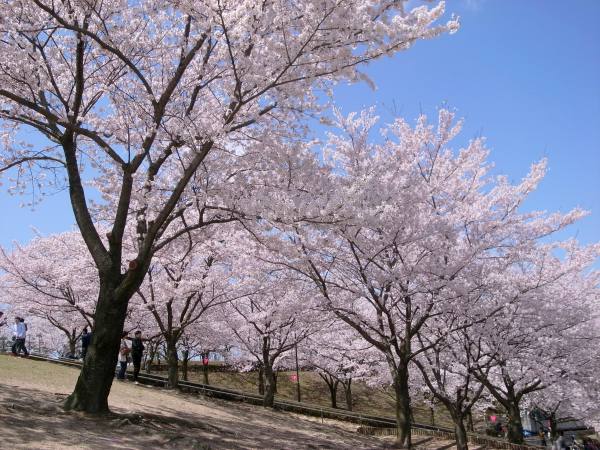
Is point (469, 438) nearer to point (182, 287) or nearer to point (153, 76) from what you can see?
point (182, 287)

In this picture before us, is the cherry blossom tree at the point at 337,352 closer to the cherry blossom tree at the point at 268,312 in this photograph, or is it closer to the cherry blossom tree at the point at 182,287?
the cherry blossom tree at the point at 268,312

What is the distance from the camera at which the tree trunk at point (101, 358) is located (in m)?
7.28

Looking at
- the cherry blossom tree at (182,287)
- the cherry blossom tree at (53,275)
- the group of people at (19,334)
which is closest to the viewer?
the cherry blossom tree at (182,287)

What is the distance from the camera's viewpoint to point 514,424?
17.6 meters

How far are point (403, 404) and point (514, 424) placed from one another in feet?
32.3

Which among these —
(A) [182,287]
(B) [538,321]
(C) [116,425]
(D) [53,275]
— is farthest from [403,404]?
(D) [53,275]

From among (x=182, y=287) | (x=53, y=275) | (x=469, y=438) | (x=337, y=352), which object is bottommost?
(x=469, y=438)

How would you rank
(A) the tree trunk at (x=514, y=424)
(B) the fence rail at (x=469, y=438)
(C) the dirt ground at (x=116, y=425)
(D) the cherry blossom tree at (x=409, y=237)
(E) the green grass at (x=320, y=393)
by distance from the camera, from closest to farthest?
(C) the dirt ground at (x=116, y=425), (D) the cherry blossom tree at (x=409, y=237), (B) the fence rail at (x=469, y=438), (A) the tree trunk at (x=514, y=424), (E) the green grass at (x=320, y=393)

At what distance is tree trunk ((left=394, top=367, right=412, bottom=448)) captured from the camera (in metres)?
10.3

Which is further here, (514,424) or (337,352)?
(337,352)

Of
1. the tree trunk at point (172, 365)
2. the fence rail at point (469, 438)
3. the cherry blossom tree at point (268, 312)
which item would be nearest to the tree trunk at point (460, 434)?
the cherry blossom tree at point (268, 312)

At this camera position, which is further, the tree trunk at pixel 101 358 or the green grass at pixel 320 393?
the green grass at pixel 320 393

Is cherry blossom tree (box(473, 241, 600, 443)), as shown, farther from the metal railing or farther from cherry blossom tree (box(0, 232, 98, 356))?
cherry blossom tree (box(0, 232, 98, 356))

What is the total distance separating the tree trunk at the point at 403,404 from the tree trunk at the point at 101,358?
19.6ft
